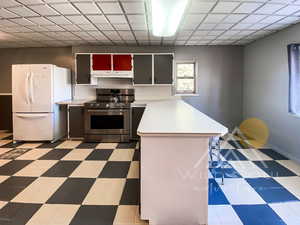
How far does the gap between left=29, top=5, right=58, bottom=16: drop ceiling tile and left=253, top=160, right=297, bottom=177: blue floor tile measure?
12.1 feet

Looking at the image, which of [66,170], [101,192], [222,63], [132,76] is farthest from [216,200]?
[222,63]

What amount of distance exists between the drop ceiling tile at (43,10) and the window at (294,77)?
3.62m

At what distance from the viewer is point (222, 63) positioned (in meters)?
5.70

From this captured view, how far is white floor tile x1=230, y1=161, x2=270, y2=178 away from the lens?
3.17m

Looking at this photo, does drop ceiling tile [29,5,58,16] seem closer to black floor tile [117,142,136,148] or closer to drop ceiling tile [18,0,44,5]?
drop ceiling tile [18,0,44,5]

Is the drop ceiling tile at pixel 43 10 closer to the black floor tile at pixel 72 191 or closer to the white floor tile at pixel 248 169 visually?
the black floor tile at pixel 72 191

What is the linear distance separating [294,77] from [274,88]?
64 cm

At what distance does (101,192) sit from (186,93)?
149 inches

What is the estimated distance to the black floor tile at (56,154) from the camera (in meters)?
3.94

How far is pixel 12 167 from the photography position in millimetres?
3455

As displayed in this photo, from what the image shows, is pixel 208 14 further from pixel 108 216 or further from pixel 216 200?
pixel 108 216

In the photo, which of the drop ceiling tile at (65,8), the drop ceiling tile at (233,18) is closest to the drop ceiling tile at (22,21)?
the drop ceiling tile at (65,8)

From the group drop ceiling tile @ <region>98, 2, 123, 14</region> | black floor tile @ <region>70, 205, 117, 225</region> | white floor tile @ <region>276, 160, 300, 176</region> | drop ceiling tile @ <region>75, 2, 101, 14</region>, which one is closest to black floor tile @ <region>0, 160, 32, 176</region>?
black floor tile @ <region>70, 205, 117, 225</region>

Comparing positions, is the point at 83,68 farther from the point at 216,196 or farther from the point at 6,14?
the point at 216,196
